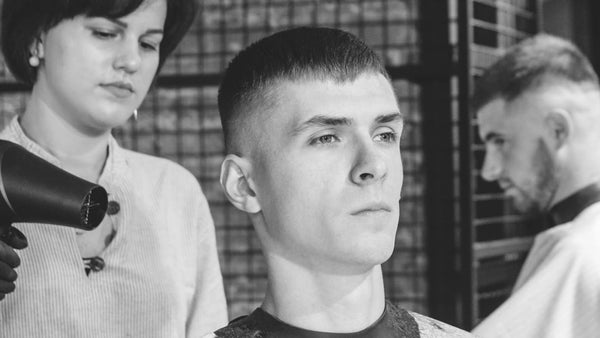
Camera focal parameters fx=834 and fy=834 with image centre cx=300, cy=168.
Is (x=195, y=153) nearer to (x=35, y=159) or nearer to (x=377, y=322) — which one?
(x=35, y=159)

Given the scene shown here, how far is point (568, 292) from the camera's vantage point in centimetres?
175

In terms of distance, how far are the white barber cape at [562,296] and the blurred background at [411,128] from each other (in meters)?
0.44

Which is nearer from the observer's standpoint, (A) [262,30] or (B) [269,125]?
(B) [269,125]

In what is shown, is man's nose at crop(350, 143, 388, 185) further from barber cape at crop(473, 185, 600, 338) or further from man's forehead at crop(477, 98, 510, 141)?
man's forehead at crop(477, 98, 510, 141)

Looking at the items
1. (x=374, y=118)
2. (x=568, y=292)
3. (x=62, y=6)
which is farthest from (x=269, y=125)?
(x=568, y=292)

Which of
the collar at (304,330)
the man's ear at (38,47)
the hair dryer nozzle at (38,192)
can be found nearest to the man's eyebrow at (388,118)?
the collar at (304,330)

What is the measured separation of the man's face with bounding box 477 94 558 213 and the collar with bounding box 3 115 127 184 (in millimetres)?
937

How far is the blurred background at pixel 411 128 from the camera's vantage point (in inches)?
89.2

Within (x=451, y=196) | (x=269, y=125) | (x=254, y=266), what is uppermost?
Answer: (x=269, y=125)

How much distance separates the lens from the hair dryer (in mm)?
1215

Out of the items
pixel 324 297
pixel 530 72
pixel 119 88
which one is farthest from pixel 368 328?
pixel 530 72

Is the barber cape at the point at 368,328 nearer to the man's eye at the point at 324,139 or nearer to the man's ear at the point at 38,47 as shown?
the man's eye at the point at 324,139

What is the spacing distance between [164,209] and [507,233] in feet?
4.67

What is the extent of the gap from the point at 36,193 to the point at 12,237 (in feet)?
0.27
